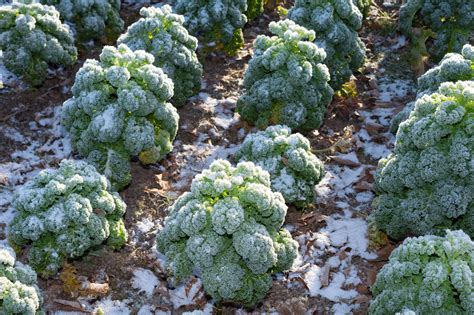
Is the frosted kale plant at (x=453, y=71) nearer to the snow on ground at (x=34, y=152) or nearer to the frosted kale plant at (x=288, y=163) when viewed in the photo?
the frosted kale plant at (x=288, y=163)

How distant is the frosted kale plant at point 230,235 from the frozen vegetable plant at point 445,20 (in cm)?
428

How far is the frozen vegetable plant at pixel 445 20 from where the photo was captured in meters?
8.13

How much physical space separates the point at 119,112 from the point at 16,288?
6.53 feet

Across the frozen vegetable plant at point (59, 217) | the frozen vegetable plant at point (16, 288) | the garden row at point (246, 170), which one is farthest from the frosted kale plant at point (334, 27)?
the frozen vegetable plant at point (16, 288)

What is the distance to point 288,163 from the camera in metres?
6.12

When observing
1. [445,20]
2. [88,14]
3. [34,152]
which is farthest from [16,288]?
[445,20]

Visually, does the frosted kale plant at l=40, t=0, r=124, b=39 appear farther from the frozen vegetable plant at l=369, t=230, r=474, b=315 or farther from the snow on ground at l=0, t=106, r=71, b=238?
the frozen vegetable plant at l=369, t=230, r=474, b=315

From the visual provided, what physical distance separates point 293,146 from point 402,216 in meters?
1.21

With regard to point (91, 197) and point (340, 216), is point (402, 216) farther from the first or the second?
point (91, 197)

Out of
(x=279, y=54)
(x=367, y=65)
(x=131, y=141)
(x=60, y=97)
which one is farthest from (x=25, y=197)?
(x=367, y=65)

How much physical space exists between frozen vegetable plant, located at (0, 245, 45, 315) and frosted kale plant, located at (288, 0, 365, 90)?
4.27 meters

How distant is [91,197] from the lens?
541 cm

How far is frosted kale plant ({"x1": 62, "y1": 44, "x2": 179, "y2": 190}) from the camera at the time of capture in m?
5.93

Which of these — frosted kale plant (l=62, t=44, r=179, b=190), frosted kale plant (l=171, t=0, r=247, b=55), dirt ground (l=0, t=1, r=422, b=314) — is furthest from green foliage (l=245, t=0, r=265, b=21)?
frosted kale plant (l=62, t=44, r=179, b=190)
